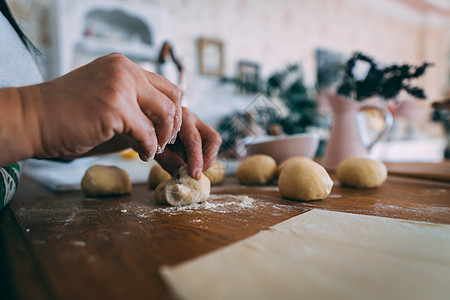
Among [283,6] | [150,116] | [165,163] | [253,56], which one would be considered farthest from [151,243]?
[283,6]

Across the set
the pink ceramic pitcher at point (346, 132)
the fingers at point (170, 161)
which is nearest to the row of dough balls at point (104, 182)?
the fingers at point (170, 161)

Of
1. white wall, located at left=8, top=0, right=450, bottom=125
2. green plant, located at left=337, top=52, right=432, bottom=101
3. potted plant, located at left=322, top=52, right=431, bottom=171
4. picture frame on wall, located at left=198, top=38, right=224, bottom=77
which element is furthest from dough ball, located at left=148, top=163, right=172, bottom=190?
picture frame on wall, located at left=198, top=38, right=224, bottom=77

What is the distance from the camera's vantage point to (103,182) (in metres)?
0.73

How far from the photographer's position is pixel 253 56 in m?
3.38

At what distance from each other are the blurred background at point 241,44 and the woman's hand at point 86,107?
567 mm

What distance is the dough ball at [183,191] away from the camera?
2.07 ft

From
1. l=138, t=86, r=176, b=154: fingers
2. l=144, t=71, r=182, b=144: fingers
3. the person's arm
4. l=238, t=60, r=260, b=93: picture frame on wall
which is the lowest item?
the person's arm

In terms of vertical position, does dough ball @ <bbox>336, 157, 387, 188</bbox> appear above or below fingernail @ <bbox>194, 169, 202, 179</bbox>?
below

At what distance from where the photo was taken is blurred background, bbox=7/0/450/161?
2.04 m

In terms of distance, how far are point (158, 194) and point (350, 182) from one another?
57 cm

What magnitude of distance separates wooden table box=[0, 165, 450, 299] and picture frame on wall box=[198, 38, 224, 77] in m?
2.33

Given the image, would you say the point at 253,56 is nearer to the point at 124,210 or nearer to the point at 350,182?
the point at 350,182

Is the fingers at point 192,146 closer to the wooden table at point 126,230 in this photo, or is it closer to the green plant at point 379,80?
the wooden table at point 126,230

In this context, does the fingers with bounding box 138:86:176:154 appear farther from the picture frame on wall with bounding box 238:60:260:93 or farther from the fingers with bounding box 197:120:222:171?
the picture frame on wall with bounding box 238:60:260:93
